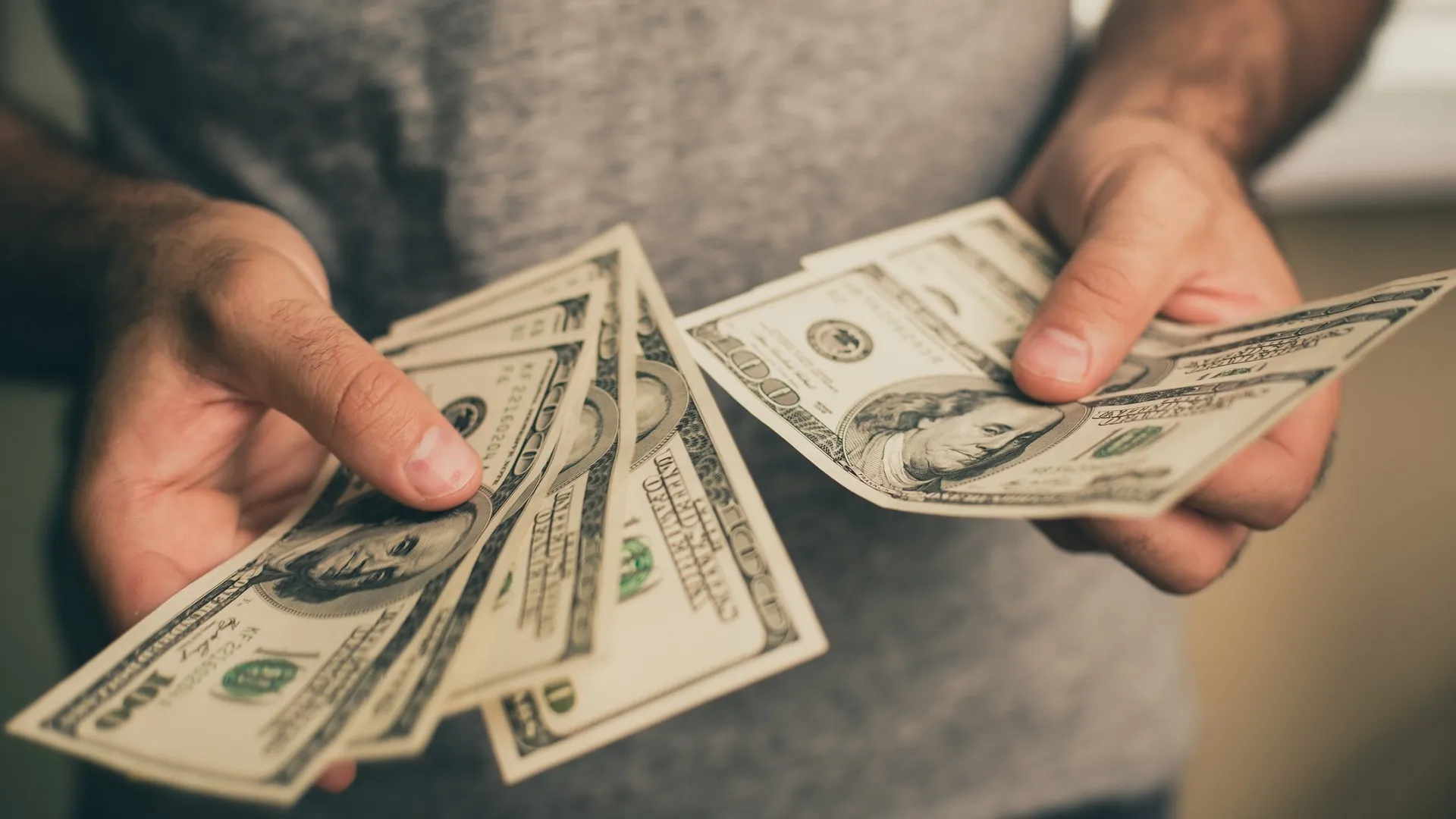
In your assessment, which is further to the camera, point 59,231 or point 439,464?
point 59,231

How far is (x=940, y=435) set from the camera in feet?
2.47

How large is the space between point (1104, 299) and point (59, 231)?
1157 mm

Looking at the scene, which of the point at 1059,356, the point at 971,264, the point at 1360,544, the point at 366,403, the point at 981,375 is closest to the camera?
the point at 366,403

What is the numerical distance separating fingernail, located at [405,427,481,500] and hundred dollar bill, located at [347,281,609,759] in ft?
0.16

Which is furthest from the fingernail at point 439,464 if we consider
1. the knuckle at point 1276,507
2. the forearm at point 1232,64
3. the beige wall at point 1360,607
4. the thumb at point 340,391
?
the beige wall at point 1360,607

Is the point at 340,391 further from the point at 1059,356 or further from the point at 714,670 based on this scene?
the point at 1059,356

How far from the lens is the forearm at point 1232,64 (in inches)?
39.3

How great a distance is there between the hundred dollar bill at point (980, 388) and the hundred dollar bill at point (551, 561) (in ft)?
0.37

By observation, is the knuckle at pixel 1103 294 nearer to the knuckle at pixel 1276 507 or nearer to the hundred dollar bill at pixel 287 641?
the knuckle at pixel 1276 507

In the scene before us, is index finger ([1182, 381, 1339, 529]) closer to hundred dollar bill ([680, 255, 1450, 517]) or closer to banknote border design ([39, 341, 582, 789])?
hundred dollar bill ([680, 255, 1450, 517])

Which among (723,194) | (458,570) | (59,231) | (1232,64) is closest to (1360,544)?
(1232,64)

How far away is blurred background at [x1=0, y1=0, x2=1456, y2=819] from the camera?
1.56 meters

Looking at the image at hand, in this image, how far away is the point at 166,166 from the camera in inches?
37.4

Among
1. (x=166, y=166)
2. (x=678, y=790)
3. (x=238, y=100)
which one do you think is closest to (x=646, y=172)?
(x=238, y=100)
